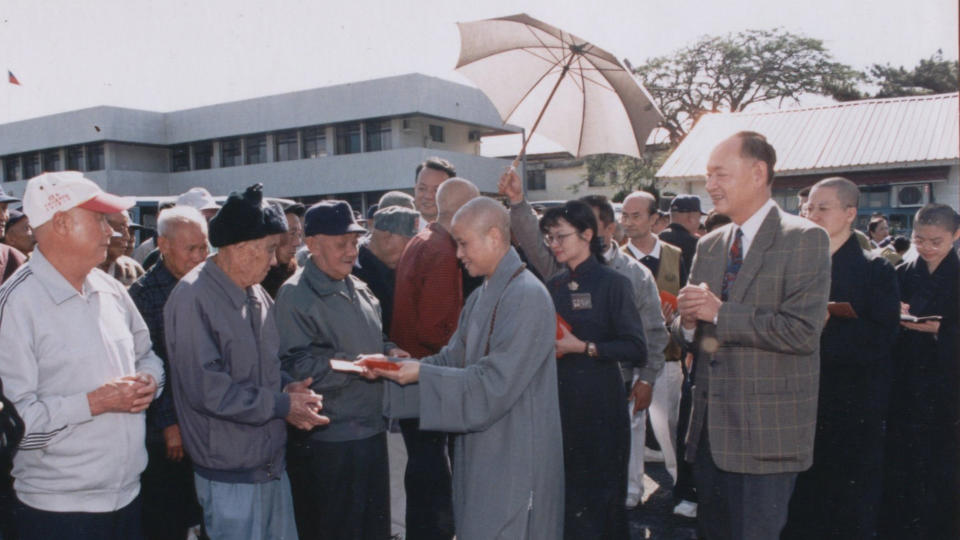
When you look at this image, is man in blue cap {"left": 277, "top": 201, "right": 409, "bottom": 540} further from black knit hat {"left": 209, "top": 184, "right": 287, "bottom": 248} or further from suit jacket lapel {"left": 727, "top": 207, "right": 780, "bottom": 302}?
suit jacket lapel {"left": 727, "top": 207, "right": 780, "bottom": 302}

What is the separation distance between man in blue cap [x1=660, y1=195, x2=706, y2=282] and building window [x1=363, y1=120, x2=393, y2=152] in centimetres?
2380

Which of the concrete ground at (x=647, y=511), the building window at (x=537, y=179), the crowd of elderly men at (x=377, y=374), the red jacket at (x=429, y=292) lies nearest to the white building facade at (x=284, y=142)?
the building window at (x=537, y=179)

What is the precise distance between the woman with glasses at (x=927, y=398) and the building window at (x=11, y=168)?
42468 millimetres

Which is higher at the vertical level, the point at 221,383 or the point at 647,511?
the point at 221,383

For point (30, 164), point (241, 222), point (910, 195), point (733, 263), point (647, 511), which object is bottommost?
point (647, 511)

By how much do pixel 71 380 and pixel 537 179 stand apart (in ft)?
118

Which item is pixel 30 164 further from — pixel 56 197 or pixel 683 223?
A: pixel 56 197

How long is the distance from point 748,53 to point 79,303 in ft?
106

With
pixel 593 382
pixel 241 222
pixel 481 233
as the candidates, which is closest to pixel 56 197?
pixel 241 222

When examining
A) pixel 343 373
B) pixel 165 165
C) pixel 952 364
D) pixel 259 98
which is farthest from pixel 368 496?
pixel 165 165

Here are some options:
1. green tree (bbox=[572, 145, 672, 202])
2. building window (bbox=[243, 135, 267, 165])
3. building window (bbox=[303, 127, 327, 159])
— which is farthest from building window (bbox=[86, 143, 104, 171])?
green tree (bbox=[572, 145, 672, 202])

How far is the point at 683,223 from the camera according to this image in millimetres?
6316

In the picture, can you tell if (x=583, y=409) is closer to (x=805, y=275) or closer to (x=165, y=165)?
(x=805, y=275)

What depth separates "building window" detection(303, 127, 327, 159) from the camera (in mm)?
30641
